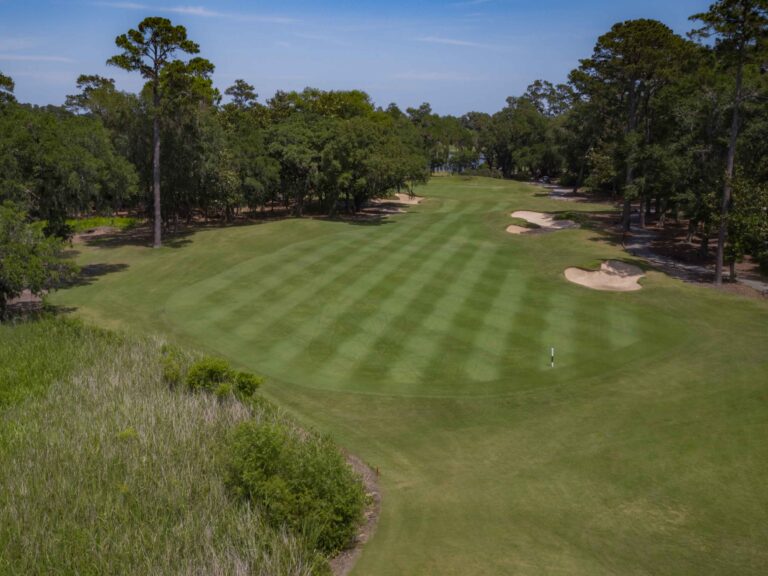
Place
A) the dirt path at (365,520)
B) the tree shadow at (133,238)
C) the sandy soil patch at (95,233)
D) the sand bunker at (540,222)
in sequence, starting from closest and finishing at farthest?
1. the dirt path at (365,520)
2. the tree shadow at (133,238)
3. the sand bunker at (540,222)
4. the sandy soil patch at (95,233)

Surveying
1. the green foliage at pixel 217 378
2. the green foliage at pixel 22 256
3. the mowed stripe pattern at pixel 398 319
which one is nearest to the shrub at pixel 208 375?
the green foliage at pixel 217 378

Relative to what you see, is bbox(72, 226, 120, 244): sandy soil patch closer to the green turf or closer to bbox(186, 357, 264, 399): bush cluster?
the green turf

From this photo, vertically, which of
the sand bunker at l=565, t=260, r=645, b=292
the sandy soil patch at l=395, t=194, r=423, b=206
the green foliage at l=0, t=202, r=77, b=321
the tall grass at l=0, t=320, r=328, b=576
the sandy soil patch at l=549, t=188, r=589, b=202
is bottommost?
the tall grass at l=0, t=320, r=328, b=576

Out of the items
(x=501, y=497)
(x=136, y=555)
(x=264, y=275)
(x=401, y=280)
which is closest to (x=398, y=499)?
(x=501, y=497)

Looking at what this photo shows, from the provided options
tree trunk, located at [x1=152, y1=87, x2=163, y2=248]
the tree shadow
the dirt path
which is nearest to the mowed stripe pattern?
the dirt path

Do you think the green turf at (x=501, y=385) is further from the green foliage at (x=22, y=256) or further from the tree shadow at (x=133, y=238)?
the tree shadow at (x=133, y=238)

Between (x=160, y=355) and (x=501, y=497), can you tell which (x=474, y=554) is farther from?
(x=160, y=355)

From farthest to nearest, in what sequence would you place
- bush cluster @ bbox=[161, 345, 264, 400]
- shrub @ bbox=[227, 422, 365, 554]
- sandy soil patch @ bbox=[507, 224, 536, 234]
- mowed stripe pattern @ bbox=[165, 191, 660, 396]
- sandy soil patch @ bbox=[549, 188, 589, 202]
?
sandy soil patch @ bbox=[549, 188, 589, 202] < sandy soil patch @ bbox=[507, 224, 536, 234] < mowed stripe pattern @ bbox=[165, 191, 660, 396] < bush cluster @ bbox=[161, 345, 264, 400] < shrub @ bbox=[227, 422, 365, 554]
